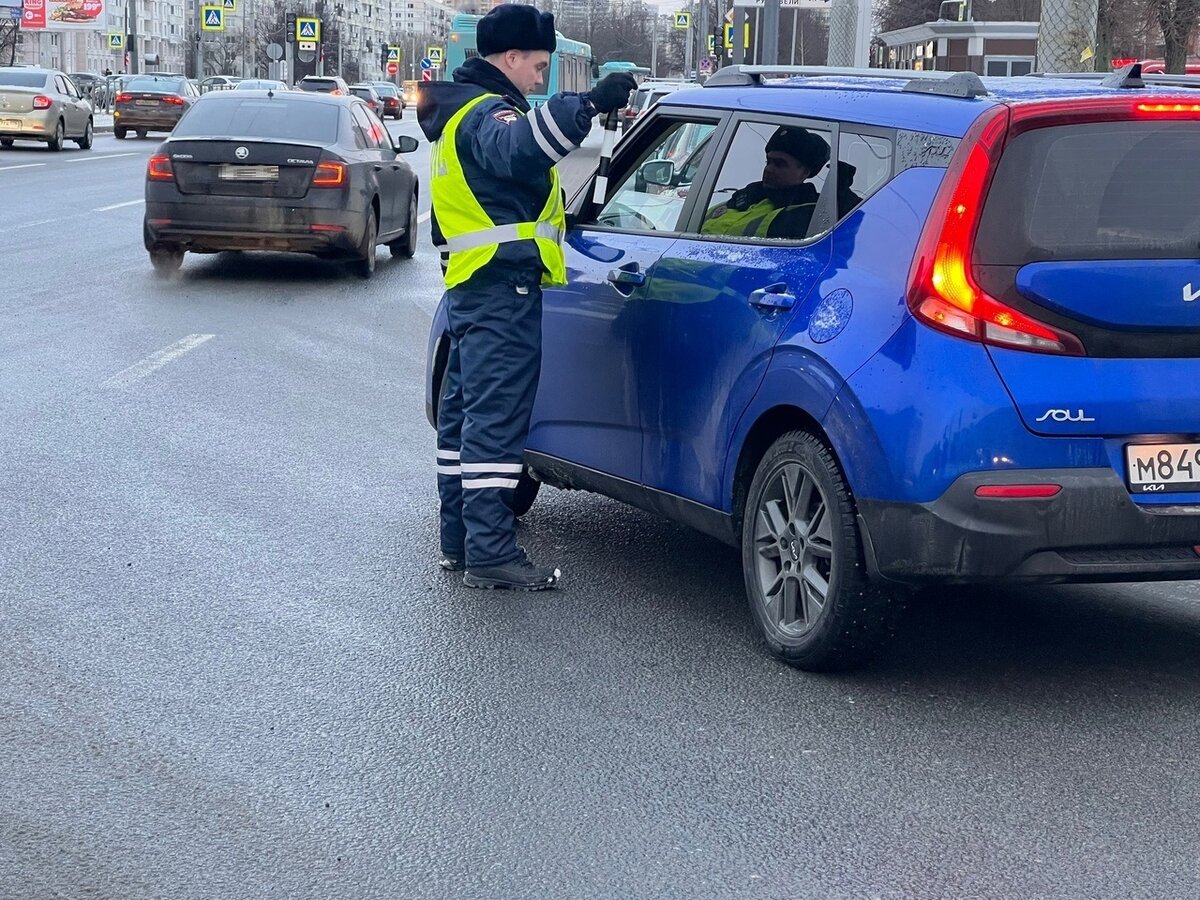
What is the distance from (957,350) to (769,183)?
1134mm

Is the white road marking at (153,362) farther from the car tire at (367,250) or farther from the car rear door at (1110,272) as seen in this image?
the car rear door at (1110,272)

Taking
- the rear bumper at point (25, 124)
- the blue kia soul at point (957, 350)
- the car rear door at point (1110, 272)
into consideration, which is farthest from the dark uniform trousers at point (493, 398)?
the rear bumper at point (25, 124)

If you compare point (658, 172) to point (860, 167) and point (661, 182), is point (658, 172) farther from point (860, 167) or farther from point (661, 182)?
point (860, 167)

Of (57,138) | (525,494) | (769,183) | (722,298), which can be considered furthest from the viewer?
(57,138)

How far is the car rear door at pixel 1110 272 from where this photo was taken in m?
4.68

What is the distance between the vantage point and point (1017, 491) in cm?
464

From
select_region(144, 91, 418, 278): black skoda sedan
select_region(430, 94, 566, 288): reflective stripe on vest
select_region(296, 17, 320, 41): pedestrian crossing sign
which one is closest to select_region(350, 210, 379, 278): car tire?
select_region(144, 91, 418, 278): black skoda sedan

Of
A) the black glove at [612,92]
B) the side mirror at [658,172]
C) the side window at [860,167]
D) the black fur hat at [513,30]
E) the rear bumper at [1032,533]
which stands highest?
the black fur hat at [513,30]

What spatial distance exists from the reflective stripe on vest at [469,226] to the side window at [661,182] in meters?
0.30

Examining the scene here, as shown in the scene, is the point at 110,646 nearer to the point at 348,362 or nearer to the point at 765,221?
the point at 765,221

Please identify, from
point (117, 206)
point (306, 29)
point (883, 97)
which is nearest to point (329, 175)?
point (117, 206)

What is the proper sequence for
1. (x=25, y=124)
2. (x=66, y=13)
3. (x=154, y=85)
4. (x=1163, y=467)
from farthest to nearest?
(x=66, y=13) → (x=154, y=85) → (x=25, y=124) → (x=1163, y=467)

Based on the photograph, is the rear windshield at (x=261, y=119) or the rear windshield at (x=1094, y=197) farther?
the rear windshield at (x=261, y=119)

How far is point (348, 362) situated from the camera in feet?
37.4
